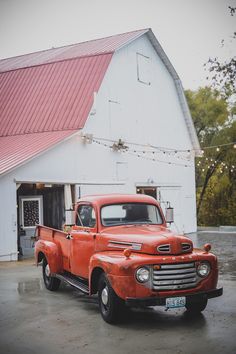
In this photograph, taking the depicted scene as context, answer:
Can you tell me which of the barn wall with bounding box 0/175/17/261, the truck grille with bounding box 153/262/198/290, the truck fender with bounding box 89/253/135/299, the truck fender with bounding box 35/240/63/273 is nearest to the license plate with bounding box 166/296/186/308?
the truck grille with bounding box 153/262/198/290

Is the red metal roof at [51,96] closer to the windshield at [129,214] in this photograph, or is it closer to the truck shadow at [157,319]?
the windshield at [129,214]

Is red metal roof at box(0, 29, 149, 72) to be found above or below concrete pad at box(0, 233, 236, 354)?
above

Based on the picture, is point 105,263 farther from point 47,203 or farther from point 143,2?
point 143,2

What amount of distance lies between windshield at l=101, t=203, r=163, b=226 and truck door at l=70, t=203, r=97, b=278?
26 centimetres

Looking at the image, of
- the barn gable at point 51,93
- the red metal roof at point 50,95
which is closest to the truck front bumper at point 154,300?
the barn gable at point 51,93

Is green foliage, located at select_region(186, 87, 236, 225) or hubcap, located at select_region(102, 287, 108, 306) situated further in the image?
green foliage, located at select_region(186, 87, 236, 225)

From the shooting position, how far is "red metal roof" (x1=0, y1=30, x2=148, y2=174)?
19.2m

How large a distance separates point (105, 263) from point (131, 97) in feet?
51.6

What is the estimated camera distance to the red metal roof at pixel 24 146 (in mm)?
16125

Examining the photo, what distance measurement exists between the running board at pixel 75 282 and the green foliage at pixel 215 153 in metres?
23.3

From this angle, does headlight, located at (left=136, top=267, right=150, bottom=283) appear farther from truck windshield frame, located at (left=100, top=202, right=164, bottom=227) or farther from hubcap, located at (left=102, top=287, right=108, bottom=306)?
truck windshield frame, located at (left=100, top=202, right=164, bottom=227)

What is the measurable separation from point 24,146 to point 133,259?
38.9 feet

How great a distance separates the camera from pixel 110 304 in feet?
24.9

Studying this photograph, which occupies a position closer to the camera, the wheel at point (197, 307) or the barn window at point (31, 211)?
the wheel at point (197, 307)
